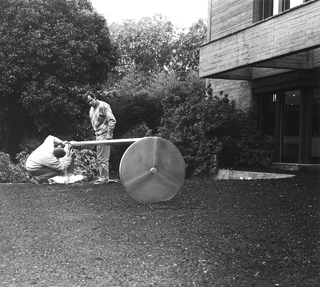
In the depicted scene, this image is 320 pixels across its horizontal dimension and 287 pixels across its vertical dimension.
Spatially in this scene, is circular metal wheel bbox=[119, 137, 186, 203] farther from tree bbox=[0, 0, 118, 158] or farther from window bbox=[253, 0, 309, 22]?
tree bbox=[0, 0, 118, 158]

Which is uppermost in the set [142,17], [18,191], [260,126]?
[142,17]

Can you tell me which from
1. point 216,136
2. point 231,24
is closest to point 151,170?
point 216,136

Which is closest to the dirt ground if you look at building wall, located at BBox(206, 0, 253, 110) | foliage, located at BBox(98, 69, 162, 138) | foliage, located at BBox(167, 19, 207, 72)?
building wall, located at BBox(206, 0, 253, 110)

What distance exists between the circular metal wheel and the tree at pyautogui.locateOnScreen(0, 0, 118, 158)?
47.9 feet

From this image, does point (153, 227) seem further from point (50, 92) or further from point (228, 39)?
point (50, 92)

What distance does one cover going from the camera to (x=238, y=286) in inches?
164

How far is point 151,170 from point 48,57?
15.2m

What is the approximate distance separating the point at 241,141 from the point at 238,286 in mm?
10703

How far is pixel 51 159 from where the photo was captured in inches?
382

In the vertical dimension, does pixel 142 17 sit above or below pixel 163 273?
above

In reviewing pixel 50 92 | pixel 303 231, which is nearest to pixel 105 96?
pixel 50 92

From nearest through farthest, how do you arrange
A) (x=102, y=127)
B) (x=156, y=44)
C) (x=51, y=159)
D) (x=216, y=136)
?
(x=51, y=159) → (x=102, y=127) → (x=216, y=136) → (x=156, y=44)

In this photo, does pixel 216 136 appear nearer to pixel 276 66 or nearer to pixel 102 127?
pixel 276 66

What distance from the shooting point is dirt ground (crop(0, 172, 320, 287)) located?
4.49 meters
